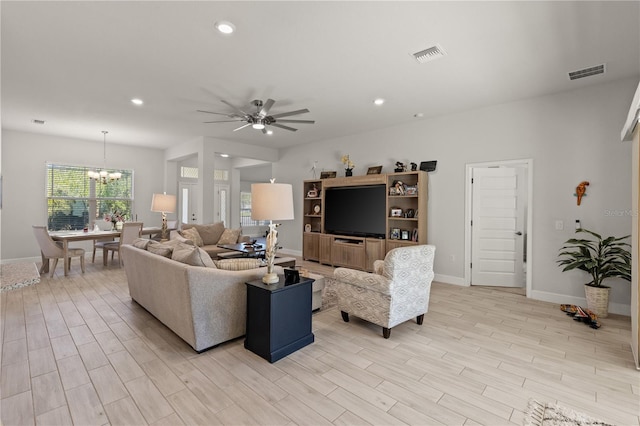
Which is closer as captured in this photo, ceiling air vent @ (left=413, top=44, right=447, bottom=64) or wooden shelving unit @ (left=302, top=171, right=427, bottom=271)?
ceiling air vent @ (left=413, top=44, right=447, bottom=64)

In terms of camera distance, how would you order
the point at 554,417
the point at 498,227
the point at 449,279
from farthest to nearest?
the point at 449,279 → the point at 498,227 → the point at 554,417

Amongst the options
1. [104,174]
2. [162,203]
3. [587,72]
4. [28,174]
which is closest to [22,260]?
[28,174]

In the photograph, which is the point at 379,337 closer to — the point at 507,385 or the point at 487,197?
the point at 507,385

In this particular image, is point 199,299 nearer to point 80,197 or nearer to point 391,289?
point 391,289

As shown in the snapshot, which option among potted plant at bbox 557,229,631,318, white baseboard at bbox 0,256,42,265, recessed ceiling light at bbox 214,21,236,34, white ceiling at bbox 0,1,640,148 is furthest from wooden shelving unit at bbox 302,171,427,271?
white baseboard at bbox 0,256,42,265

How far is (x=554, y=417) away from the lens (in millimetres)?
1859

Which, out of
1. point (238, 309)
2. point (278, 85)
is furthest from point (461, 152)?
point (238, 309)

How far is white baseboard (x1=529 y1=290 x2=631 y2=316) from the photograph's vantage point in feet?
12.2

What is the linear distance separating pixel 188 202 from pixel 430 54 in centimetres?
825

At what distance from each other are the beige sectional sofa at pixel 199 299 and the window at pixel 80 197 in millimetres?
5770

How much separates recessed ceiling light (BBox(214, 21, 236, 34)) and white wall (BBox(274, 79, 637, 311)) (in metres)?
3.91

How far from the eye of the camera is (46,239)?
17.1ft

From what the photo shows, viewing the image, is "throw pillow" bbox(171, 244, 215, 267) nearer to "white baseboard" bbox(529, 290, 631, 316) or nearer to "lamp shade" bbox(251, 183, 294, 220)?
"lamp shade" bbox(251, 183, 294, 220)

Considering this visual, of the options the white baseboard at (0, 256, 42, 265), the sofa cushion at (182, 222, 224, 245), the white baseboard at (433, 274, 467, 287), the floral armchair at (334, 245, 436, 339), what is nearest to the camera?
the floral armchair at (334, 245, 436, 339)
